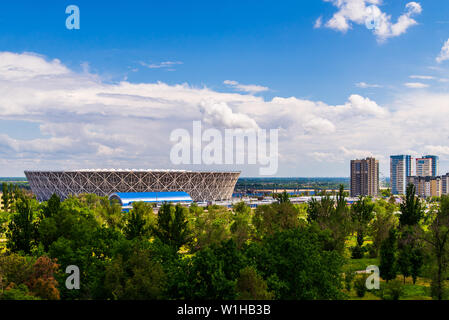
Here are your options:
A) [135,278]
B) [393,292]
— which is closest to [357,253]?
[393,292]

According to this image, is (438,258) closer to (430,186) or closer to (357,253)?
(357,253)

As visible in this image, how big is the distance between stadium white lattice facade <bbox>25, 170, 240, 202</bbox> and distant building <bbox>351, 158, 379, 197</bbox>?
76.3 meters

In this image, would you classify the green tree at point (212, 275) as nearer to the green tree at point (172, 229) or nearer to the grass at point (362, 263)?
the green tree at point (172, 229)

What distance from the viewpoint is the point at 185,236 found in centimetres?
3744

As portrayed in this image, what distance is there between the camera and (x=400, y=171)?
184 metres

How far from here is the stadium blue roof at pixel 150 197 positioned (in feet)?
289

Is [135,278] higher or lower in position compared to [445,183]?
lower

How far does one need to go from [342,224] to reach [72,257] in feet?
80.1

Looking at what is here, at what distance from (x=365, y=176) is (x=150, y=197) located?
338 feet

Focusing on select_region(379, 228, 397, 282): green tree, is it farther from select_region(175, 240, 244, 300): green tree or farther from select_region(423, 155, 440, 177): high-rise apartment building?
select_region(423, 155, 440, 177): high-rise apartment building

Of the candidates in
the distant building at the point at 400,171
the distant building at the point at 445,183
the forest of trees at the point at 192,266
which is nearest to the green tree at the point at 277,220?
the forest of trees at the point at 192,266

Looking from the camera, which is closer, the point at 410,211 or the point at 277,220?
the point at 277,220
